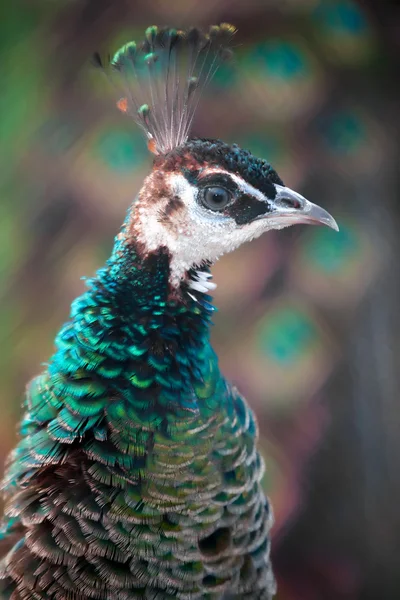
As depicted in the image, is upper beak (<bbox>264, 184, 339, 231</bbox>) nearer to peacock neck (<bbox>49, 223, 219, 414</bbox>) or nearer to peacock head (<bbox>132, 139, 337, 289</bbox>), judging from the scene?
peacock head (<bbox>132, 139, 337, 289</bbox>)

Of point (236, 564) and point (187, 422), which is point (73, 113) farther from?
point (236, 564)

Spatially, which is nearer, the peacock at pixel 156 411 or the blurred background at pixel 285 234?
the peacock at pixel 156 411

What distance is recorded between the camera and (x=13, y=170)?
1.13 m

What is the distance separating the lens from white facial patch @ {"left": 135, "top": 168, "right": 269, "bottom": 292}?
0.86 meters

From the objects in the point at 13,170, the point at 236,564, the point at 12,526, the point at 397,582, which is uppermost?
the point at 13,170

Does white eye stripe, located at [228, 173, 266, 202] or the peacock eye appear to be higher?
white eye stripe, located at [228, 173, 266, 202]

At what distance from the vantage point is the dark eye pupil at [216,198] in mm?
857

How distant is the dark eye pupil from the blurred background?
0.27m

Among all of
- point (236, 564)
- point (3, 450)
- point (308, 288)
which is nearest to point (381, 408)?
point (308, 288)

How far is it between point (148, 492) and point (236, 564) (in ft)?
0.74

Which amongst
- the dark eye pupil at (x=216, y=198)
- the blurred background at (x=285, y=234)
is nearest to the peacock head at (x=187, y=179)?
the dark eye pupil at (x=216, y=198)

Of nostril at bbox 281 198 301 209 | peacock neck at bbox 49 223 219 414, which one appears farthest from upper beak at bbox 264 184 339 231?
peacock neck at bbox 49 223 219 414

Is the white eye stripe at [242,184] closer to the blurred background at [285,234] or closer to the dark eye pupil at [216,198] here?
the dark eye pupil at [216,198]

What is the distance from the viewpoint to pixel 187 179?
0.86 meters
